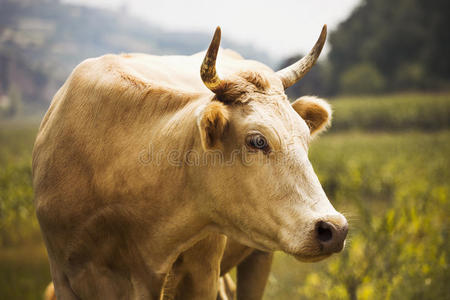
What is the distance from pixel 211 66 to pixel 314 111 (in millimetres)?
1015

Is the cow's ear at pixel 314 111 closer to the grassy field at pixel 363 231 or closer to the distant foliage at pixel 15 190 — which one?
the grassy field at pixel 363 231

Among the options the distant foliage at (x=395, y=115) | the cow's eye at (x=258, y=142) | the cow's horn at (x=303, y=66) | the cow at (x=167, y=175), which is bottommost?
the distant foliage at (x=395, y=115)

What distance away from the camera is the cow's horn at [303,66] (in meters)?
2.64

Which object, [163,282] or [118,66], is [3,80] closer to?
[118,66]

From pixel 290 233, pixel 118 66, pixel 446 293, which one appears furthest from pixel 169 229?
pixel 446 293

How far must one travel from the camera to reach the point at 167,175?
2.57 meters

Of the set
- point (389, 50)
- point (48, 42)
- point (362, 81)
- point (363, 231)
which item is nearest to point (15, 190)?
point (48, 42)

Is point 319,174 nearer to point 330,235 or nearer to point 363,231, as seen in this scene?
point 363,231

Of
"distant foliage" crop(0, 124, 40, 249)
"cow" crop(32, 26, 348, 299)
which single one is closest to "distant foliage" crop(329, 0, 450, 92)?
"distant foliage" crop(0, 124, 40, 249)

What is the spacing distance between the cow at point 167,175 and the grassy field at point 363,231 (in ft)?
1.88

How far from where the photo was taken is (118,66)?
9.97ft

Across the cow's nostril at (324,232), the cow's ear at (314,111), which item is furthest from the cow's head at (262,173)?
the cow's ear at (314,111)

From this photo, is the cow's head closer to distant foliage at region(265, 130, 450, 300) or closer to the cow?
the cow

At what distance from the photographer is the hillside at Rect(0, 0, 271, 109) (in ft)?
33.8
